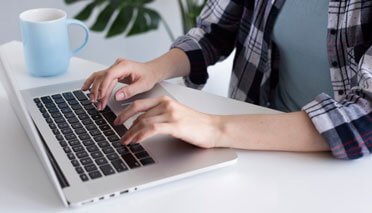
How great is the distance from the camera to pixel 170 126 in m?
0.79

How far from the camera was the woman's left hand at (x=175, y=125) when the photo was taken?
78 centimetres

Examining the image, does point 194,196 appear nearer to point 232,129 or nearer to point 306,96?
point 232,129

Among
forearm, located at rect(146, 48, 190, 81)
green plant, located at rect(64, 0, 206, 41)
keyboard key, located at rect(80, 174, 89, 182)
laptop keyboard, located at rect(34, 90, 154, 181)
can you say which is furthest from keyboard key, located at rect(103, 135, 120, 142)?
green plant, located at rect(64, 0, 206, 41)

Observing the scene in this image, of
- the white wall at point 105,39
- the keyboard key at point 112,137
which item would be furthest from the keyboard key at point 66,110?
the white wall at point 105,39

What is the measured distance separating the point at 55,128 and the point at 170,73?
0.29m

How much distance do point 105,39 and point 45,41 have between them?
47.4 inches

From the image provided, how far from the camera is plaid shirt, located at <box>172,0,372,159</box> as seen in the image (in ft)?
2.68

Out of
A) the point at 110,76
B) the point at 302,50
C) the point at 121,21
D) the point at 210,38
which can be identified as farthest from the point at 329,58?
the point at 121,21

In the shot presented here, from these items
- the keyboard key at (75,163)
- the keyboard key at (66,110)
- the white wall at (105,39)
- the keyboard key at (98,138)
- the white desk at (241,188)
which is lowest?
the white wall at (105,39)

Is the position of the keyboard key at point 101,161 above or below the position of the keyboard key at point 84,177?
below

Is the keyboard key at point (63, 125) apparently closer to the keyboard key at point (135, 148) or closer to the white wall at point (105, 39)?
the keyboard key at point (135, 148)

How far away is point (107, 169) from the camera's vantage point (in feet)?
2.46

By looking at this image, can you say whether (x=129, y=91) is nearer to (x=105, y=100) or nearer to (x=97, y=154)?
(x=105, y=100)

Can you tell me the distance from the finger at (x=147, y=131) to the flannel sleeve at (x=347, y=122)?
0.22 metres
